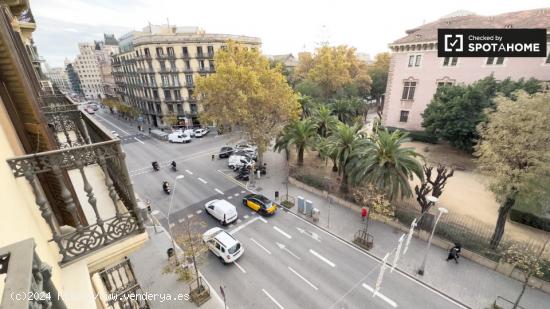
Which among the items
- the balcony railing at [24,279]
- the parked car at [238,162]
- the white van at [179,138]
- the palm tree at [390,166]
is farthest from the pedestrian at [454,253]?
the white van at [179,138]

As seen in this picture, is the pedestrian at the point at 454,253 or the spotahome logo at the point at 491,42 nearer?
the pedestrian at the point at 454,253

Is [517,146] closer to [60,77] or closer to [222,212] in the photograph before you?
[222,212]

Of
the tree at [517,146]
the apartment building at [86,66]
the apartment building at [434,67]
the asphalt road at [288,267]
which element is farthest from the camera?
the apartment building at [86,66]

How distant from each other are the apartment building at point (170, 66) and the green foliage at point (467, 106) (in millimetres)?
29567

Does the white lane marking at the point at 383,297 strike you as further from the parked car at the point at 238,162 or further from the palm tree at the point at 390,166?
the parked car at the point at 238,162

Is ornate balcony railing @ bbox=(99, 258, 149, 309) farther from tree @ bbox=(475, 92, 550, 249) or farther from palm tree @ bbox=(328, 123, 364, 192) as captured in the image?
tree @ bbox=(475, 92, 550, 249)

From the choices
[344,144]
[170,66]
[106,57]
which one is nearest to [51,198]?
[344,144]

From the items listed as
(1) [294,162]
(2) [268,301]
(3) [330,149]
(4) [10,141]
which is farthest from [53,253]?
(1) [294,162]

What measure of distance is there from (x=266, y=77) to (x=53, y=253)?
20450mm

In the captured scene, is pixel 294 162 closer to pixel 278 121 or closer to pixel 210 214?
pixel 278 121

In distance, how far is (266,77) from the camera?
22.6 metres

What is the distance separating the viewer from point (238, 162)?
2675 cm

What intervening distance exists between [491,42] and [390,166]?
71.6 feet

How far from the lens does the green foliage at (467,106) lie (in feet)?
76.3
